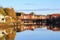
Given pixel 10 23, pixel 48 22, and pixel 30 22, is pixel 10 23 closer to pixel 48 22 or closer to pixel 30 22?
pixel 30 22

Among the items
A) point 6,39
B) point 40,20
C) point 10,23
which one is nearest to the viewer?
point 6,39

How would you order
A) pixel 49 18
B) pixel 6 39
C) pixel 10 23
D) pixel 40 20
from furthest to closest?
pixel 40 20, pixel 49 18, pixel 10 23, pixel 6 39

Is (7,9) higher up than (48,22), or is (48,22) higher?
(7,9)

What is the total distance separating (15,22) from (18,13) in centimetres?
43

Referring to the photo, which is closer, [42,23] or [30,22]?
[30,22]

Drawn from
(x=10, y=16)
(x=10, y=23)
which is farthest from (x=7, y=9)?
(x=10, y=23)

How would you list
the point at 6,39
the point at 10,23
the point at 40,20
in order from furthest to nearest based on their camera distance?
the point at 40,20, the point at 10,23, the point at 6,39

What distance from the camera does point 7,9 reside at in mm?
11188

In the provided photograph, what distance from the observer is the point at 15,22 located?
10.6 meters

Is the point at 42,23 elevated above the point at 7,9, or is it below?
below

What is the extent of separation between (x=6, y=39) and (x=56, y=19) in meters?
7.33

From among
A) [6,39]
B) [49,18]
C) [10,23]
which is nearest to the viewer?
Result: [6,39]

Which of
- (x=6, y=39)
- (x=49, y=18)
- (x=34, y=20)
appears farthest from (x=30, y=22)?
(x=6, y=39)

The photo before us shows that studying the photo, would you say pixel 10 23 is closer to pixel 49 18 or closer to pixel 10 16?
pixel 10 16
